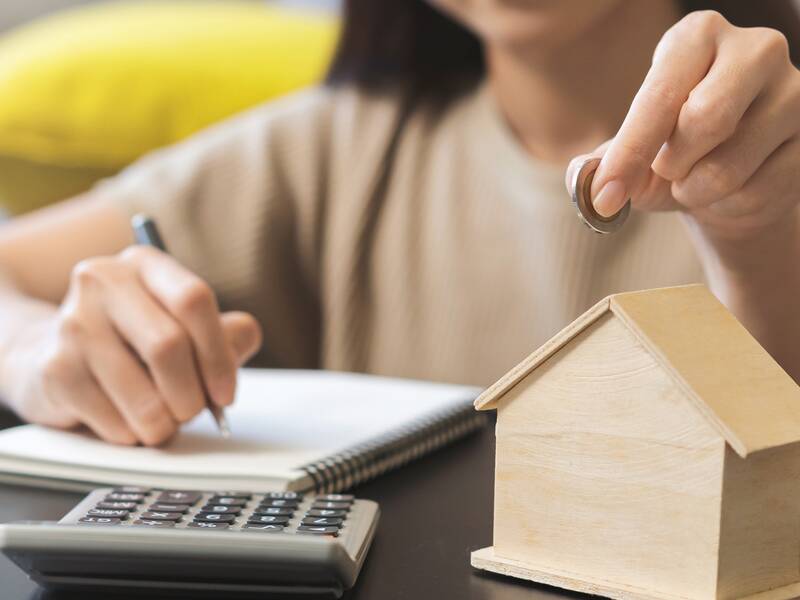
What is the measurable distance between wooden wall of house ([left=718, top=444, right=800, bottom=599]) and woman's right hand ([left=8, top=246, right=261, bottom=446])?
0.35m

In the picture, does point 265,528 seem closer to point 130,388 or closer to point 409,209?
point 130,388

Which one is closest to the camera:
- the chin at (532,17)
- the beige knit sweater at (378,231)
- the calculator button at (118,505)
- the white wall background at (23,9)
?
the calculator button at (118,505)

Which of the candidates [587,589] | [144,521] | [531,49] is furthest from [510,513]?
[531,49]

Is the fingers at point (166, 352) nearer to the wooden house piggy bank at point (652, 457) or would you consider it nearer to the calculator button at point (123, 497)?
the calculator button at point (123, 497)

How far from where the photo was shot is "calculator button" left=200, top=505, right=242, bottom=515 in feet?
1.56

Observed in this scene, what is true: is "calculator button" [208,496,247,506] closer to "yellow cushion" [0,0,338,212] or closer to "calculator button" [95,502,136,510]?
"calculator button" [95,502,136,510]

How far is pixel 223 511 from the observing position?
1.57ft

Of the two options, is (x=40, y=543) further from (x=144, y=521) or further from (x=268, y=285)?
(x=268, y=285)

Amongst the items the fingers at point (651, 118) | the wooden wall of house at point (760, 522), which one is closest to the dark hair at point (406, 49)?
the fingers at point (651, 118)

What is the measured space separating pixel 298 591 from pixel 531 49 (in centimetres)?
72

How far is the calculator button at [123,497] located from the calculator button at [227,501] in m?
0.03

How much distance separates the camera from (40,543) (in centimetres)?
41

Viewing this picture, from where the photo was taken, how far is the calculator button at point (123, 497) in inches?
19.6

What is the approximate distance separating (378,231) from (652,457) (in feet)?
2.63
